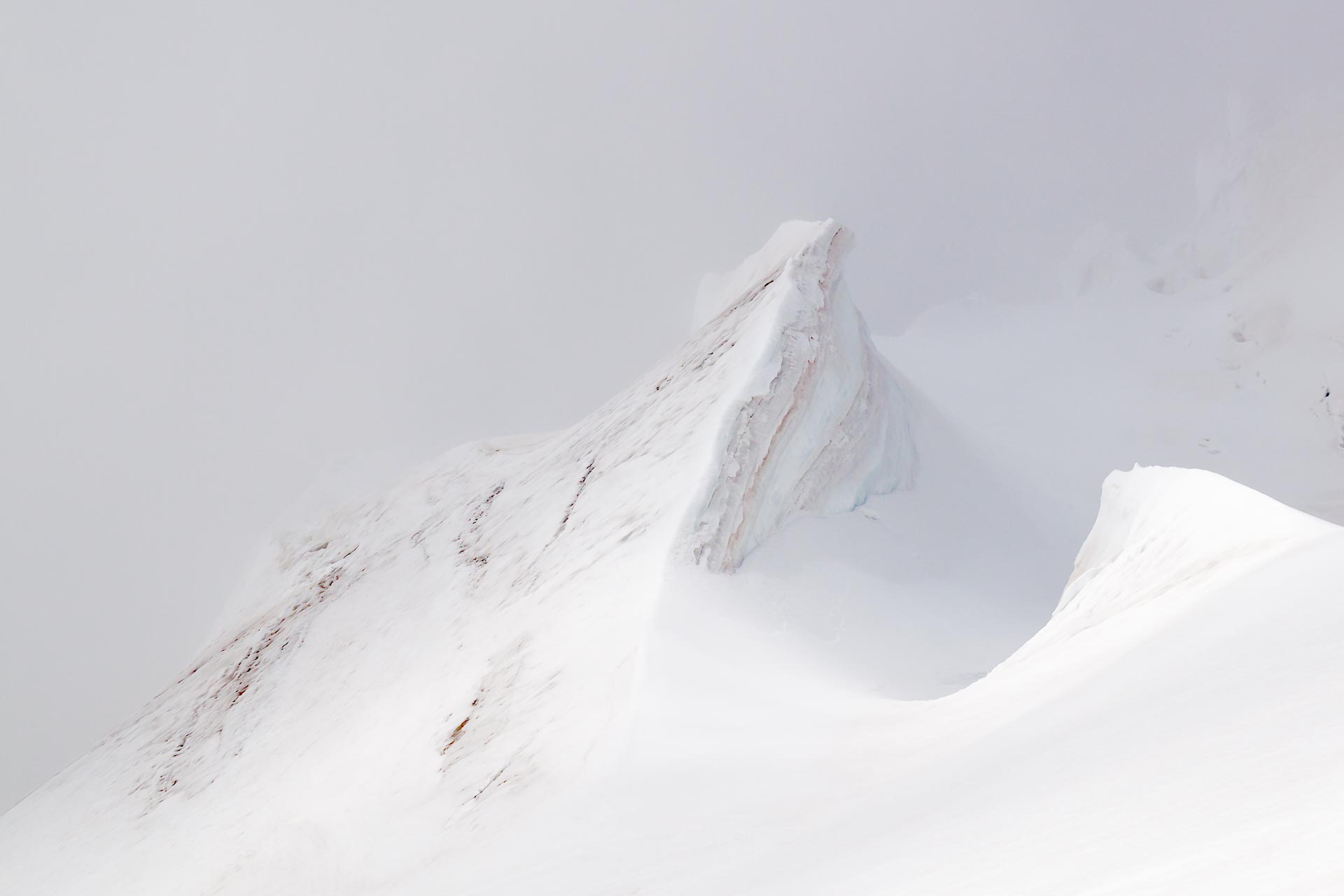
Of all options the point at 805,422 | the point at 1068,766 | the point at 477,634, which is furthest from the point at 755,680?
the point at 805,422

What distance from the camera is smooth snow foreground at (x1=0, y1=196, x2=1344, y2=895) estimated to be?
209 cm

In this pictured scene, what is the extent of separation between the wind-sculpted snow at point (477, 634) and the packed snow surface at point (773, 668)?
5cm

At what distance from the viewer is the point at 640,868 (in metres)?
3.33

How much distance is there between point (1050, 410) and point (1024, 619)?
1117cm

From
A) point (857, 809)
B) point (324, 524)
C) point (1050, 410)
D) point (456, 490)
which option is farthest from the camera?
point (1050, 410)

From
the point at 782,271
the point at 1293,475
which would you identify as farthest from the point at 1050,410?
the point at 782,271

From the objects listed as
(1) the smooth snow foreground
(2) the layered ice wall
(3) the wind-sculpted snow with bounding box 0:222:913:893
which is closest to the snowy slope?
(1) the smooth snow foreground

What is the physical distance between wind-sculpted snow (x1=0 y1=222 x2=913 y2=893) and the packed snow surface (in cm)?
5

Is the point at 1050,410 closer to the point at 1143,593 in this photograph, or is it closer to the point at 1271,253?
the point at 1271,253

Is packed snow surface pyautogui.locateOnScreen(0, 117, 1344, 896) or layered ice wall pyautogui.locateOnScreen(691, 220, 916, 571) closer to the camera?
packed snow surface pyautogui.locateOnScreen(0, 117, 1344, 896)

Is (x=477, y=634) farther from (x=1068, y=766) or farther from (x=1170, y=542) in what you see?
(x=1068, y=766)

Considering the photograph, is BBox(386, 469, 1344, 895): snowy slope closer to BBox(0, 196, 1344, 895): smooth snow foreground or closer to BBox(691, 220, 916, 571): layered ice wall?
BBox(0, 196, 1344, 895): smooth snow foreground

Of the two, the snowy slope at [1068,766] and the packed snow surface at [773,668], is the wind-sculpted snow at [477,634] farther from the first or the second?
the snowy slope at [1068,766]

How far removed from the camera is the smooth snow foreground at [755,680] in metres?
2.09
